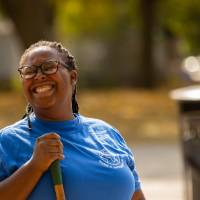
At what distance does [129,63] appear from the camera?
29.9m

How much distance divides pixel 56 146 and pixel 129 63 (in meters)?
27.0

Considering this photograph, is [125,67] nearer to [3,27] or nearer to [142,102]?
[3,27]

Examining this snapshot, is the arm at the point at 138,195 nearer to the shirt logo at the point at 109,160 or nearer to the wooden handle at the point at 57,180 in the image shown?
the shirt logo at the point at 109,160

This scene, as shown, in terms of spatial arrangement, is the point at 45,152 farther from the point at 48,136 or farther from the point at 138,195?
the point at 138,195

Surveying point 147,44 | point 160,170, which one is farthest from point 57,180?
point 147,44

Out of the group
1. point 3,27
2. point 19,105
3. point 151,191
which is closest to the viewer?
point 151,191

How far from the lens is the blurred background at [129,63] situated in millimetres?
13477

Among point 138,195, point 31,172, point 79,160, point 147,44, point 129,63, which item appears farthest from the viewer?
point 129,63

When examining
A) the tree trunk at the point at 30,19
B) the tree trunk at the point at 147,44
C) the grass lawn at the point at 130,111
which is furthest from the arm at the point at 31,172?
the tree trunk at the point at 147,44

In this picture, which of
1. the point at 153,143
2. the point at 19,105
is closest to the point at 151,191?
the point at 153,143

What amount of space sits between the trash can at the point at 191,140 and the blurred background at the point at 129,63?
2364mm

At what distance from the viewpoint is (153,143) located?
14.4 metres

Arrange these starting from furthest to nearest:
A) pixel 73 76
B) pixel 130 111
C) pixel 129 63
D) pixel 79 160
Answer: pixel 129 63
pixel 130 111
pixel 73 76
pixel 79 160

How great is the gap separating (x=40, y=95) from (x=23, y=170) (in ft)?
1.05
